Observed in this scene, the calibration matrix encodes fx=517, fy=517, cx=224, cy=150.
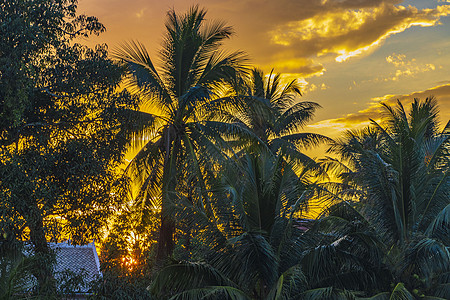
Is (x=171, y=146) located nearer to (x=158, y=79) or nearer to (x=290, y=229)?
(x=158, y=79)

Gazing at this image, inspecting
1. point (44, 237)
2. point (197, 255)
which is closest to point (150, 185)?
point (44, 237)

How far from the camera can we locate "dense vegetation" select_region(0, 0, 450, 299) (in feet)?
38.0

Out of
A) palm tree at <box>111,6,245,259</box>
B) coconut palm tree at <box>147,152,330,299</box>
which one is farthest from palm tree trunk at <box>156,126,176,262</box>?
coconut palm tree at <box>147,152,330,299</box>

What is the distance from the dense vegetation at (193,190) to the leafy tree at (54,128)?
0.04m

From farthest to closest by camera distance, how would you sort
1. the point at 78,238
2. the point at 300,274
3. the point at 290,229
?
the point at 78,238, the point at 290,229, the point at 300,274

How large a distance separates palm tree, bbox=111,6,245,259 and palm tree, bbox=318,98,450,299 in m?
5.12

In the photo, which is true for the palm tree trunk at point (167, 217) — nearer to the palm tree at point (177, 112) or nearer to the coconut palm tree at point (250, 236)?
the palm tree at point (177, 112)

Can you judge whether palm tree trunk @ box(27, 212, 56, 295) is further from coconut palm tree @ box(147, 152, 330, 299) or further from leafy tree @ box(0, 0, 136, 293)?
coconut palm tree @ box(147, 152, 330, 299)

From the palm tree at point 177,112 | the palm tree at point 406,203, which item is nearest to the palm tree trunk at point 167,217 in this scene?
the palm tree at point 177,112

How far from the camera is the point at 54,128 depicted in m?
13.6

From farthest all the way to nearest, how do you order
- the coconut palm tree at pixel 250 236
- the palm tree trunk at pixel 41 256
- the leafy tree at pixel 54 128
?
1. the palm tree trunk at pixel 41 256
2. the leafy tree at pixel 54 128
3. the coconut palm tree at pixel 250 236

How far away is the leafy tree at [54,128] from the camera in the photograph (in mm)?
12039

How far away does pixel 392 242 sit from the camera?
44.3ft

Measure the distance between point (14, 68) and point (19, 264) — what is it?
4362mm
